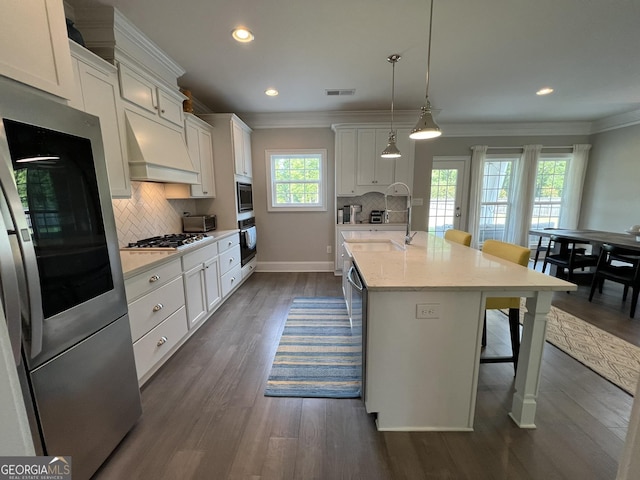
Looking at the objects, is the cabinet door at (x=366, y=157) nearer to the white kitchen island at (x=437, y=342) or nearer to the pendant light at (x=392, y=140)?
the pendant light at (x=392, y=140)

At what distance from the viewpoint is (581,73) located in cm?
294

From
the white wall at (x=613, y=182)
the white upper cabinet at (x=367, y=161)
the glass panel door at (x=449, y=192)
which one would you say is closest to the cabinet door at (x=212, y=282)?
the white upper cabinet at (x=367, y=161)

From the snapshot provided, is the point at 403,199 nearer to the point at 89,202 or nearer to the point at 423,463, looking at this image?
the point at 423,463

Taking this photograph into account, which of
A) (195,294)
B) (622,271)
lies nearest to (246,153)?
(195,294)

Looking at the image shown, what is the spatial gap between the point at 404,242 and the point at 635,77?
3575 millimetres

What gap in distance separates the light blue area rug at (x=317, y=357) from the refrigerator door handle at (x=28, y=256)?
4.34 feet

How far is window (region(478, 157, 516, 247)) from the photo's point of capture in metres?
5.38

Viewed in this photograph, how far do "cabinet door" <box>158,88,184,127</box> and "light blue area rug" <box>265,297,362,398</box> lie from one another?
8.04 ft

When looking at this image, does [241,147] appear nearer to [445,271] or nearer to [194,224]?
[194,224]

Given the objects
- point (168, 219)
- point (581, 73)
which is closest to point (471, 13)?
point (581, 73)

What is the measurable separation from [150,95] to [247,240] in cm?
218

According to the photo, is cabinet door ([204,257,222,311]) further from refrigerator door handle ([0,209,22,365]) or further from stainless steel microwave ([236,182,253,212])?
refrigerator door handle ([0,209,22,365])

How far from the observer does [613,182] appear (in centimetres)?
476

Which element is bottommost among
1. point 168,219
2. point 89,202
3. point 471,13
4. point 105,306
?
point 105,306
